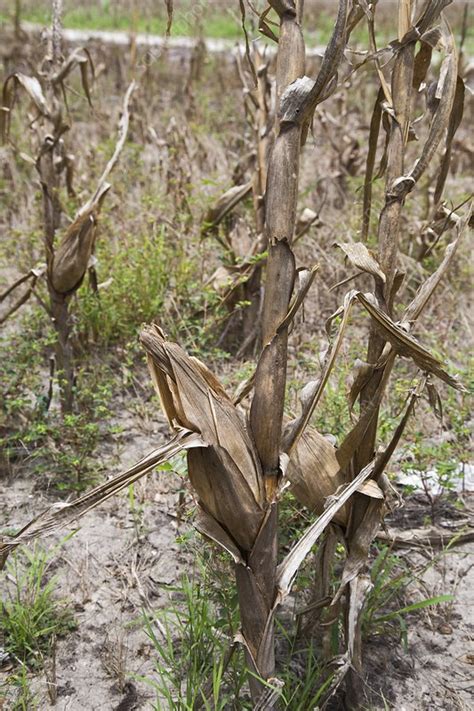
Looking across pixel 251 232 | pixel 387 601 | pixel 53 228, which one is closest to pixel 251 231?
pixel 251 232

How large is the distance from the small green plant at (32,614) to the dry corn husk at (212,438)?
735mm

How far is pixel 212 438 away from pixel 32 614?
919 mm

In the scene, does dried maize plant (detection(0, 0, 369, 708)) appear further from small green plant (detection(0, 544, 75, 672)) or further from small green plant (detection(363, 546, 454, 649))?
small green plant (detection(0, 544, 75, 672))

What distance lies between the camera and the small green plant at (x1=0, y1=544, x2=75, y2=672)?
1723mm

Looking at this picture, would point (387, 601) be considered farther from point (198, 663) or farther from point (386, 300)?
point (386, 300)

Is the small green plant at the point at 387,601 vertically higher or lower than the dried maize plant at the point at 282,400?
lower

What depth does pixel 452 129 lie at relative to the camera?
1457 millimetres

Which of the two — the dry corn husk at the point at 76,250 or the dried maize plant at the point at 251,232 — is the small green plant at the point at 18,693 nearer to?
the dry corn husk at the point at 76,250

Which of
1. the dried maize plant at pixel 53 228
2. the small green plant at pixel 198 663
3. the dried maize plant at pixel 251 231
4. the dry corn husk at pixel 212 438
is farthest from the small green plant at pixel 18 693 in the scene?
the dried maize plant at pixel 251 231

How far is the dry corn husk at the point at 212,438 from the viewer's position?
1.18m

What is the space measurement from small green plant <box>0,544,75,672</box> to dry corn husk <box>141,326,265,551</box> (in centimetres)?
74

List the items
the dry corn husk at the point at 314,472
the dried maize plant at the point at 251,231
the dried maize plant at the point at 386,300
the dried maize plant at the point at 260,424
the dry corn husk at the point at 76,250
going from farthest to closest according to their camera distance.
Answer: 1. the dried maize plant at the point at 251,231
2. the dry corn husk at the point at 76,250
3. the dry corn husk at the point at 314,472
4. the dried maize plant at the point at 386,300
5. the dried maize plant at the point at 260,424

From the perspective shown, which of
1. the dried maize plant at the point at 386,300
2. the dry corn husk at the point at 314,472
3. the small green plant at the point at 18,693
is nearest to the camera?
the dried maize plant at the point at 386,300

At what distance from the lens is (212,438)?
1.17 meters
